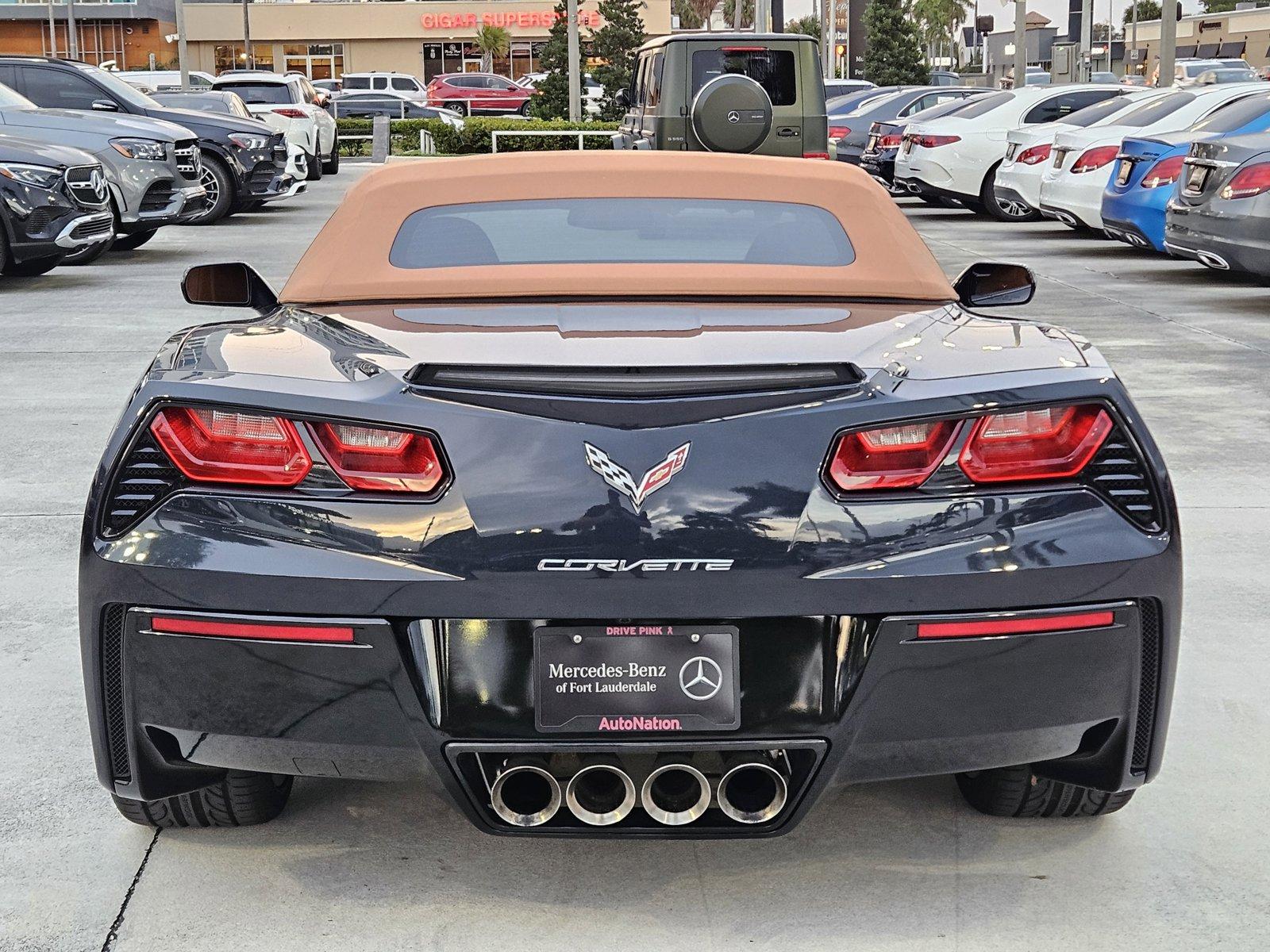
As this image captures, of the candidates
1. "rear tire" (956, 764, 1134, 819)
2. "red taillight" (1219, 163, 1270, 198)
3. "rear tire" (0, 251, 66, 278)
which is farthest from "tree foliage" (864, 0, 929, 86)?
"rear tire" (956, 764, 1134, 819)

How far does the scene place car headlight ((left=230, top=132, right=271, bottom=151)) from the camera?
19516 mm

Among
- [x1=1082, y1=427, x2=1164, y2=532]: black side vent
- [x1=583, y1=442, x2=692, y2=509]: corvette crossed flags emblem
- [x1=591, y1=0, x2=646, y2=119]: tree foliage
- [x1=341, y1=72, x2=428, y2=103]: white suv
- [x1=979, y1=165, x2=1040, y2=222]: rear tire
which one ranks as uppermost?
[x1=591, y1=0, x2=646, y2=119]: tree foliage

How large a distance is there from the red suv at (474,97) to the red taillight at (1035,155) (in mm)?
38691

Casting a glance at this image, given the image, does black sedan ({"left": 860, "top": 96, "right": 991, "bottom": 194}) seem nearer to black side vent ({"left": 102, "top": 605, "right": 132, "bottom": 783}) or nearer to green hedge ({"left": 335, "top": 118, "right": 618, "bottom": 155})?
green hedge ({"left": 335, "top": 118, "right": 618, "bottom": 155})

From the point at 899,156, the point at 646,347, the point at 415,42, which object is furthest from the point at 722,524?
the point at 415,42

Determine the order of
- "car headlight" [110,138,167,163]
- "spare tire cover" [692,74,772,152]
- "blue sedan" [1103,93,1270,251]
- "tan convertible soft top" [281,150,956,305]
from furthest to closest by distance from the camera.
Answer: "spare tire cover" [692,74,772,152], "car headlight" [110,138,167,163], "blue sedan" [1103,93,1270,251], "tan convertible soft top" [281,150,956,305]

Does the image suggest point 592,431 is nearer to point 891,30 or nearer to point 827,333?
point 827,333

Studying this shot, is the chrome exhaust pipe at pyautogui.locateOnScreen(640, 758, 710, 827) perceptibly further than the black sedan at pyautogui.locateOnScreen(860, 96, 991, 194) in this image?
No

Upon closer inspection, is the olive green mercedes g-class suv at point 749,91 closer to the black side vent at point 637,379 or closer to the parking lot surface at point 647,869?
the parking lot surface at point 647,869

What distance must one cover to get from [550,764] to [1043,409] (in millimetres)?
986

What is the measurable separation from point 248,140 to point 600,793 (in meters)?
18.0

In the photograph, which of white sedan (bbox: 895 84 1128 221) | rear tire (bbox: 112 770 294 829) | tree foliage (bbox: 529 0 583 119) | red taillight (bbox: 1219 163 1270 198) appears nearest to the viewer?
rear tire (bbox: 112 770 294 829)

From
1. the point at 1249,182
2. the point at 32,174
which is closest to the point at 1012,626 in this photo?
the point at 1249,182

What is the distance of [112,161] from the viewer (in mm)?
15461
